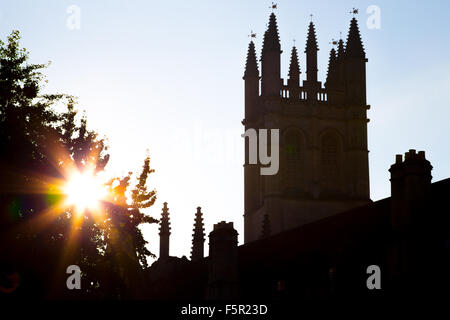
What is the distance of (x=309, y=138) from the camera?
214ft

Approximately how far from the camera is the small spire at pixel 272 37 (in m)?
65.4

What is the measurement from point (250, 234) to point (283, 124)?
7741mm

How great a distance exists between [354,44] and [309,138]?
7414 millimetres

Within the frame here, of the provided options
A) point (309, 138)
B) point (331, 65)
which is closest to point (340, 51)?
point (331, 65)

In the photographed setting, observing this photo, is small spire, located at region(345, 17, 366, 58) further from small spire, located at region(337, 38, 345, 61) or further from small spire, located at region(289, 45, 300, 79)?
small spire, located at region(289, 45, 300, 79)

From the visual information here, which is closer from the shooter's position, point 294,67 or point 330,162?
point 330,162

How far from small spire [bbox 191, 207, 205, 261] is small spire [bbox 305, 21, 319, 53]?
15858mm

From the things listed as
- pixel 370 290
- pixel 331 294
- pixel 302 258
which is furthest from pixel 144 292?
pixel 370 290

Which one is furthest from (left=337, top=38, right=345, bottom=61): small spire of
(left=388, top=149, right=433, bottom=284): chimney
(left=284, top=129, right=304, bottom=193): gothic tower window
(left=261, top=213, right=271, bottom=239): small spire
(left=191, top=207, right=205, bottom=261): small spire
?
(left=388, top=149, right=433, bottom=284): chimney

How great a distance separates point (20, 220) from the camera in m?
24.2

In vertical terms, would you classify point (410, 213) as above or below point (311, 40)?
below

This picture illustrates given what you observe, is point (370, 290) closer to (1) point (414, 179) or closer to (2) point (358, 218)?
(1) point (414, 179)

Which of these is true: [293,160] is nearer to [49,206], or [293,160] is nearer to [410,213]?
[410,213]

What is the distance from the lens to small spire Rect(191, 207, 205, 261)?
5969 centimetres
